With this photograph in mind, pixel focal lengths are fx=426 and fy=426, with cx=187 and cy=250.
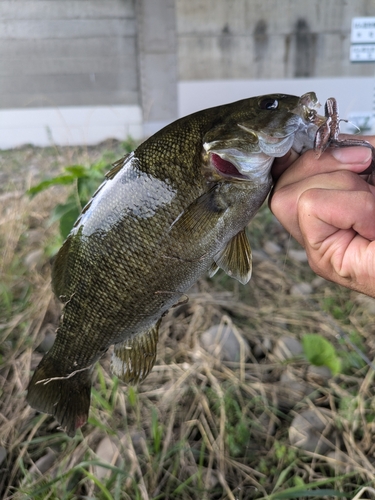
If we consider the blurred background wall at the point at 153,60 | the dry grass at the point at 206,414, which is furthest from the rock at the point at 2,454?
the blurred background wall at the point at 153,60

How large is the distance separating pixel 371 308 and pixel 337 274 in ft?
4.45

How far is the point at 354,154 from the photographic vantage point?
3.67 feet

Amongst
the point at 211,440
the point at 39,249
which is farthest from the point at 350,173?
the point at 39,249

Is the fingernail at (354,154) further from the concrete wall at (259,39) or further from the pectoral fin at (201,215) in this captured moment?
the concrete wall at (259,39)

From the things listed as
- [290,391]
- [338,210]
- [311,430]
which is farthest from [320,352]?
[338,210]

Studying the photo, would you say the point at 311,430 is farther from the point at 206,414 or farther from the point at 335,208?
the point at 335,208

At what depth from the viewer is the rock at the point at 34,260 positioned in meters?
2.87

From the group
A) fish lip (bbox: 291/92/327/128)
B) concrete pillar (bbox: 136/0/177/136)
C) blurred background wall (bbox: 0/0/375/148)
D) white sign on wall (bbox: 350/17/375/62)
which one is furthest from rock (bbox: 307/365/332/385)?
concrete pillar (bbox: 136/0/177/136)

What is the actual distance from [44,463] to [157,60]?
14.5ft

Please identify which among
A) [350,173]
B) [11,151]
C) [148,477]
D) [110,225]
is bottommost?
[148,477]

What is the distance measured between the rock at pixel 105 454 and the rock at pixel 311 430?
73cm

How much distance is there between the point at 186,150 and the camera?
1.15 m

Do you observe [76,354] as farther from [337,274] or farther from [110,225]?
[337,274]

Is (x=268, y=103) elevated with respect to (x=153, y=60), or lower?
elevated
